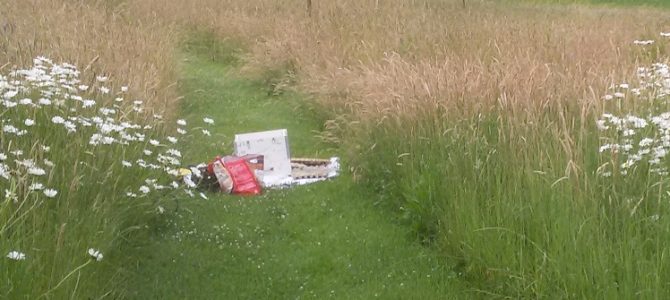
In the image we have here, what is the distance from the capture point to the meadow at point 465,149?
411cm

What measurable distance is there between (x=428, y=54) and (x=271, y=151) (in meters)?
2.48

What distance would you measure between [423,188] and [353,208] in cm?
102

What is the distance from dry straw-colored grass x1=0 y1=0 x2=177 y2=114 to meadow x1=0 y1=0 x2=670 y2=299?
4 cm

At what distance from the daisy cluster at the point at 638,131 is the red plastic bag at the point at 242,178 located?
10.3 ft

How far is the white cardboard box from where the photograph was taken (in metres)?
7.94

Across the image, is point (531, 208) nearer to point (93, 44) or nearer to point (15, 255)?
point (15, 255)

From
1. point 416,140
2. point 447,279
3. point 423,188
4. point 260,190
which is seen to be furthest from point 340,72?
point 447,279

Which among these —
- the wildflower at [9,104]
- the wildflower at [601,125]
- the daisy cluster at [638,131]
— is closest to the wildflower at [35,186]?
the wildflower at [9,104]

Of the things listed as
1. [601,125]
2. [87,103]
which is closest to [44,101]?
[87,103]

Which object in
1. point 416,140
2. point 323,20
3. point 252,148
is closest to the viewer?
point 416,140

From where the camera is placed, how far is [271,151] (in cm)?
808

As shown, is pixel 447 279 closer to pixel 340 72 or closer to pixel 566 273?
pixel 566 273

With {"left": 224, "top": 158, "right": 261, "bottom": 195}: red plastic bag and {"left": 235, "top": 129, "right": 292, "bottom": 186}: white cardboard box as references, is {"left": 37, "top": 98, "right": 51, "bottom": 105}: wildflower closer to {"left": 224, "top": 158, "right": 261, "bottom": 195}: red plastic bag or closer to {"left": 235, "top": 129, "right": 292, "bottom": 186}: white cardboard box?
{"left": 224, "top": 158, "right": 261, "bottom": 195}: red plastic bag

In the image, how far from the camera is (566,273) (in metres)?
4.22
